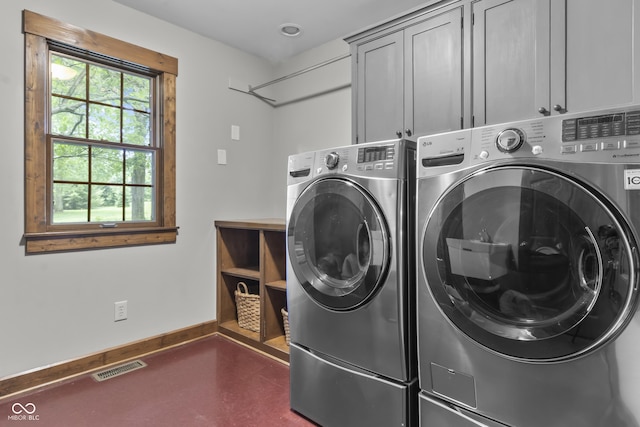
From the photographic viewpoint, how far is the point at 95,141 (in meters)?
2.40

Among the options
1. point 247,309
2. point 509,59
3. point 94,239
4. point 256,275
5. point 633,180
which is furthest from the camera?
point 247,309

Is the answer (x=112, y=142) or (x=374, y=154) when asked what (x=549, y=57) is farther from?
(x=112, y=142)

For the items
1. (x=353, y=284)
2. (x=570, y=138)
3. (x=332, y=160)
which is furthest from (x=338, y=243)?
(x=570, y=138)

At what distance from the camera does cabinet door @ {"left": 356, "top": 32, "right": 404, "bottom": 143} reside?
2174mm

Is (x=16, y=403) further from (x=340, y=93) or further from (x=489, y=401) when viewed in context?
(x=340, y=93)

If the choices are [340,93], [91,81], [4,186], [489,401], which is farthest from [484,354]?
[91,81]

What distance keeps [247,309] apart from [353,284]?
1.51 metres

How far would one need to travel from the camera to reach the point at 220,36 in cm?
294

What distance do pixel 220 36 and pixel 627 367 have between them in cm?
312

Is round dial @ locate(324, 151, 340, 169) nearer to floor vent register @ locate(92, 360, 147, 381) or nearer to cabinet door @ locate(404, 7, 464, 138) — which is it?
cabinet door @ locate(404, 7, 464, 138)

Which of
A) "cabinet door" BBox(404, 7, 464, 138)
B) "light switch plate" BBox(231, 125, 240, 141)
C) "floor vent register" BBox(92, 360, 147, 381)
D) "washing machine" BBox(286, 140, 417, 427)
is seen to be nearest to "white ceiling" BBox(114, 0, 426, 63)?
"cabinet door" BBox(404, 7, 464, 138)

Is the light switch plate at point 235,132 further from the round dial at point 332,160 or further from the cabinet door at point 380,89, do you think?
the round dial at point 332,160

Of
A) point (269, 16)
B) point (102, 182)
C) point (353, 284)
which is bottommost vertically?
point (353, 284)

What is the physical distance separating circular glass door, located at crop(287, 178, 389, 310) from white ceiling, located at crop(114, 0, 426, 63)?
1.36 meters
